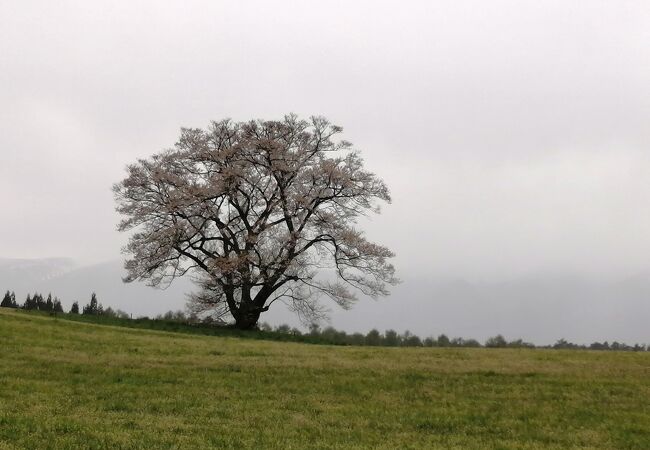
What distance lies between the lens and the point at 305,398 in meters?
14.6

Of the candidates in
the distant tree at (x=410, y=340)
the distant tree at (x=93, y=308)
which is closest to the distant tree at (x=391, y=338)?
the distant tree at (x=410, y=340)

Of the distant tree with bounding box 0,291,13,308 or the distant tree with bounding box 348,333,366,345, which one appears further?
the distant tree with bounding box 0,291,13,308

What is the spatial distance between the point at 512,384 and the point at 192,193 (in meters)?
25.9

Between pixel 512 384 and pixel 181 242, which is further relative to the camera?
pixel 181 242

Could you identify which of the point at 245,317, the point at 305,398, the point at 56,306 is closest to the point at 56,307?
the point at 56,306

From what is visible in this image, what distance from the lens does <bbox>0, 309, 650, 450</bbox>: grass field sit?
1084cm

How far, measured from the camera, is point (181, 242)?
38656 millimetres

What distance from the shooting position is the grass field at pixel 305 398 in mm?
10836

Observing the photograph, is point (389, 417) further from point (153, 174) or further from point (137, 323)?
point (153, 174)

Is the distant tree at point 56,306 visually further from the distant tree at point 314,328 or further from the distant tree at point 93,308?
the distant tree at point 314,328

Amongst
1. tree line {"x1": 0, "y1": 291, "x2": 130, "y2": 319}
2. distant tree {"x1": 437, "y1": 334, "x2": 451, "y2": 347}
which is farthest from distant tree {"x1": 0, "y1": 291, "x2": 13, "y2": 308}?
distant tree {"x1": 437, "y1": 334, "x2": 451, "y2": 347}

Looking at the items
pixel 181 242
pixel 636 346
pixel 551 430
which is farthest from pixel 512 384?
pixel 181 242

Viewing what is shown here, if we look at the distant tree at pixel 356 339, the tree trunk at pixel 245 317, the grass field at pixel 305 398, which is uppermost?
the tree trunk at pixel 245 317

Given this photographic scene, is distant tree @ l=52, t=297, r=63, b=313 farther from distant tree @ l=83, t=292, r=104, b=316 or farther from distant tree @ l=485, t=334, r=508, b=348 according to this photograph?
distant tree @ l=485, t=334, r=508, b=348
